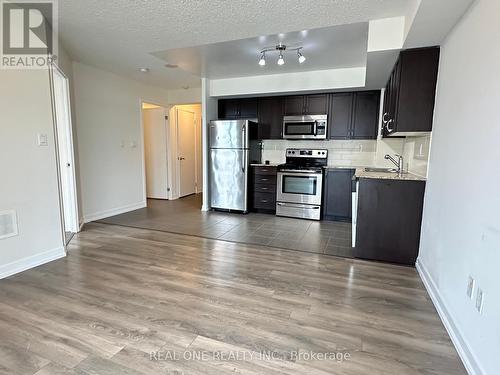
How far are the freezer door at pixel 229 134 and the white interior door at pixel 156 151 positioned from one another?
1627mm

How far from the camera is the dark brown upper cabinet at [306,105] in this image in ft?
15.6

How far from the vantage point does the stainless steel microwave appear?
188 inches

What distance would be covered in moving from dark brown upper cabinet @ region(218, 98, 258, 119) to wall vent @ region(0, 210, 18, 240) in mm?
3736

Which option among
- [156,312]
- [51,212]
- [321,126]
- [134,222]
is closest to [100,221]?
[134,222]

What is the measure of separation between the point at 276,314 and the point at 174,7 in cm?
264

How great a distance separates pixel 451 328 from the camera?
5.81 ft

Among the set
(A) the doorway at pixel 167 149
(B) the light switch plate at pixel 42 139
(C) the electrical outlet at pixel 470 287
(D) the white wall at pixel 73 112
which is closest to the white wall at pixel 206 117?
(A) the doorway at pixel 167 149

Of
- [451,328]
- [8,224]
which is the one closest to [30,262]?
[8,224]

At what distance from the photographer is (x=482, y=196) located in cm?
152

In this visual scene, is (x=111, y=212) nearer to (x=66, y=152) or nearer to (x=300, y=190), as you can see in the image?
(x=66, y=152)

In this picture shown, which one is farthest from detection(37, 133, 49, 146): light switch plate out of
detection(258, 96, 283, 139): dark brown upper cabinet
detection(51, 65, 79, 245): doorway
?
detection(258, 96, 283, 139): dark brown upper cabinet

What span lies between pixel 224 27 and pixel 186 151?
13.6ft

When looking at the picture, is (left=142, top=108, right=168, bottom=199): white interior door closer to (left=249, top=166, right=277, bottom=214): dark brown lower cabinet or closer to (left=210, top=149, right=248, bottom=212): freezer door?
(left=210, top=149, right=248, bottom=212): freezer door

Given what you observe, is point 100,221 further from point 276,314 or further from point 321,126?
point 321,126
